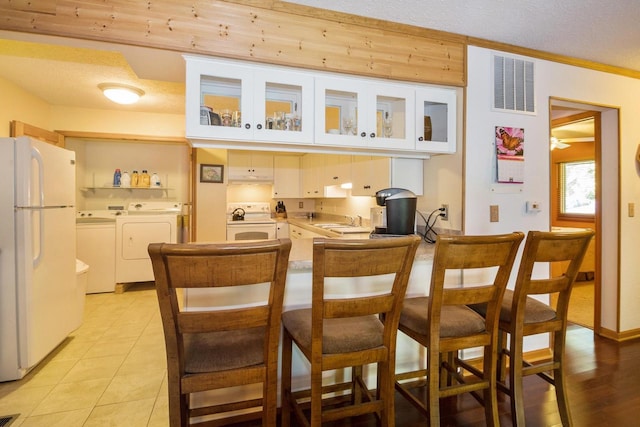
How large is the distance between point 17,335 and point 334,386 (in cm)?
210

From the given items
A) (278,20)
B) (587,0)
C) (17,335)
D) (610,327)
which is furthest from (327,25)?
(610,327)

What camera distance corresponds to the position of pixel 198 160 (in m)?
4.84

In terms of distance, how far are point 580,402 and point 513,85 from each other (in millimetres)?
2126

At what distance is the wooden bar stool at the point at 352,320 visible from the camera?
3.83ft

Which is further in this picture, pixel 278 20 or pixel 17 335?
pixel 17 335

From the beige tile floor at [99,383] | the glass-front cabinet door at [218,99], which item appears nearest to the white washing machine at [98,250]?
the beige tile floor at [99,383]

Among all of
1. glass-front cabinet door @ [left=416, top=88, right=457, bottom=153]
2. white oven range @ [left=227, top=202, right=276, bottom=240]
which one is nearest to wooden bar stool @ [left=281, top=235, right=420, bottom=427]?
glass-front cabinet door @ [left=416, top=88, right=457, bottom=153]

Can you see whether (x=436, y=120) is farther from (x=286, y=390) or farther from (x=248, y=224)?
(x=248, y=224)

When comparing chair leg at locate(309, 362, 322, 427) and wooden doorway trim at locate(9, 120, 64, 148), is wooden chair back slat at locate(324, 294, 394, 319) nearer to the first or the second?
chair leg at locate(309, 362, 322, 427)

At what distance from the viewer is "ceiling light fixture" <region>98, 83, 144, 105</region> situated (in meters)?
3.20

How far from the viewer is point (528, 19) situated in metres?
2.03

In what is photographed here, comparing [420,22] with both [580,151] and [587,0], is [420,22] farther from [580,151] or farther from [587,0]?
[580,151]

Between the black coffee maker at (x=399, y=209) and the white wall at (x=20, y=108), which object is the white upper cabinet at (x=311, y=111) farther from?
the white wall at (x=20, y=108)

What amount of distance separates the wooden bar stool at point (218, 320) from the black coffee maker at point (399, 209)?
1.26 meters
